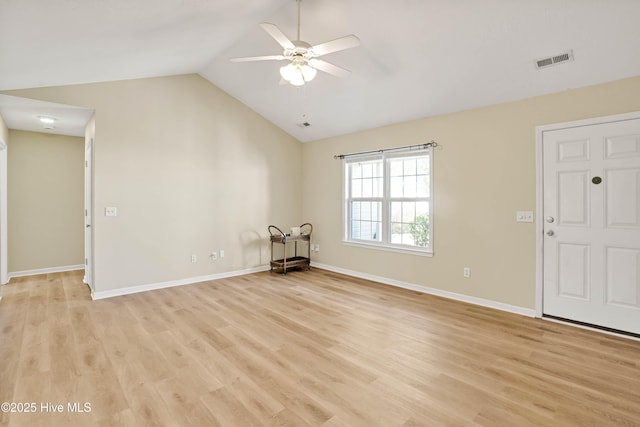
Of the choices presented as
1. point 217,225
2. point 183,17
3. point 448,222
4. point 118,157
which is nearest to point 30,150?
point 118,157

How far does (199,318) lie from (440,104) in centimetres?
399

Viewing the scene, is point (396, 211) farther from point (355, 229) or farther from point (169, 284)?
point (169, 284)

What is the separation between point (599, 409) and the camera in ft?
6.44

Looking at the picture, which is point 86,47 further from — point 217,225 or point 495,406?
point 495,406

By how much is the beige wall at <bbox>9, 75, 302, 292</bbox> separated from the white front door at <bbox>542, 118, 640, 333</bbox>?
4369 mm

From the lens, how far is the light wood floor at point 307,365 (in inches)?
75.7

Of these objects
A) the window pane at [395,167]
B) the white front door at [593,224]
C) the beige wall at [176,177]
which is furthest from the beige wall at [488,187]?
the beige wall at [176,177]

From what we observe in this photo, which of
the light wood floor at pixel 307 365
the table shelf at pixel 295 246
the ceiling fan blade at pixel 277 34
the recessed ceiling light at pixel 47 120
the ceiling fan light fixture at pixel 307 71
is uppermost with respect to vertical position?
the ceiling fan blade at pixel 277 34

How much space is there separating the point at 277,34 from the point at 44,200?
18.2 feet

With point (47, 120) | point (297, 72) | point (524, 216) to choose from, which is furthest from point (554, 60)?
point (47, 120)

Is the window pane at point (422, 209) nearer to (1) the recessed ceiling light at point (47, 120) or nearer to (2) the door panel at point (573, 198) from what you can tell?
(2) the door panel at point (573, 198)

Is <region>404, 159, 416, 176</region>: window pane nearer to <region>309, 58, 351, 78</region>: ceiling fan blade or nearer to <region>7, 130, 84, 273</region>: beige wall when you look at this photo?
<region>309, 58, 351, 78</region>: ceiling fan blade

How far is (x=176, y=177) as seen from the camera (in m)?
4.84

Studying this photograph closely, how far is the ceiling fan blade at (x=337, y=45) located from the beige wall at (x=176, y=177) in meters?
3.07
